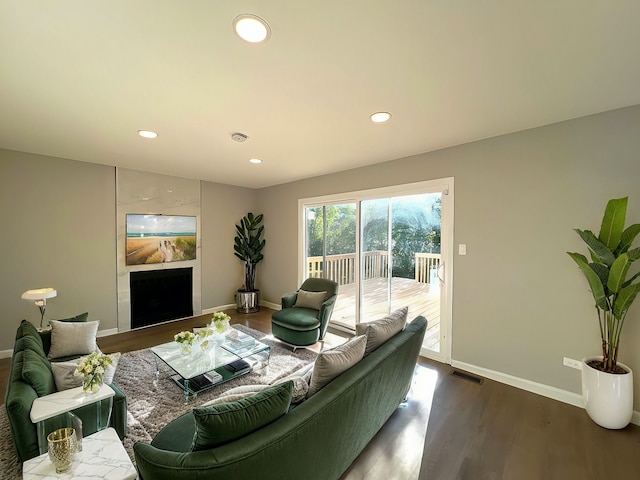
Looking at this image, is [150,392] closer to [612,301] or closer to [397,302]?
[397,302]

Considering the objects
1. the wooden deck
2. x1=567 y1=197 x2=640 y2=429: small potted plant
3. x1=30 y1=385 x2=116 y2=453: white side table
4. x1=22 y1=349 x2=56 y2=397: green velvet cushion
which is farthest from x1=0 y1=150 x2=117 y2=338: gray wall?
x1=567 y1=197 x2=640 y2=429: small potted plant

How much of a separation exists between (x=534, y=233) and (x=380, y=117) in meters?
1.91

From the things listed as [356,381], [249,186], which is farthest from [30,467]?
[249,186]

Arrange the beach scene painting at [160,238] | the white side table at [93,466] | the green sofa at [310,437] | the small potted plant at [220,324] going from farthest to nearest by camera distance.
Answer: the beach scene painting at [160,238], the small potted plant at [220,324], the white side table at [93,466], the green sofa at [310,437]

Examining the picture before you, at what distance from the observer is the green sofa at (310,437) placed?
1.00 meters

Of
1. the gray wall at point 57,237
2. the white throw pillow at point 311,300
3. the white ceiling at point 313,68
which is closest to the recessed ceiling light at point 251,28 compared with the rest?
the white ceiling at point 313,68

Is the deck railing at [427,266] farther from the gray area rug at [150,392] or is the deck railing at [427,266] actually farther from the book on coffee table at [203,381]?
the book on coffee table at [203,381]

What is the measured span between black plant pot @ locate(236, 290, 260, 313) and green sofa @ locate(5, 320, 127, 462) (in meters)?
3.20

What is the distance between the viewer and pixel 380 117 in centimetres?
240

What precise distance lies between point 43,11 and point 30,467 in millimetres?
2144

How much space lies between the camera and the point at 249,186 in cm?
577

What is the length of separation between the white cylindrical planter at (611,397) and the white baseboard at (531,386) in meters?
0.29

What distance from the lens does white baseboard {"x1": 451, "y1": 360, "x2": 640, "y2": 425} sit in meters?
2.45

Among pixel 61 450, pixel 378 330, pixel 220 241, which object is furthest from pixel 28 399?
pixel 220 241
